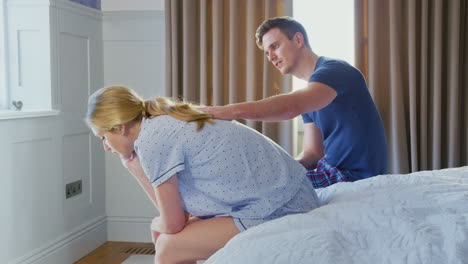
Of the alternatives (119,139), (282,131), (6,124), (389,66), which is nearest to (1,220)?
(6,124)

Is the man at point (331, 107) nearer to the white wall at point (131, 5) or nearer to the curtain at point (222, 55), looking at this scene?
the curtain at point (222, 55)

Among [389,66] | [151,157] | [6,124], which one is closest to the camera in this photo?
[151,157]

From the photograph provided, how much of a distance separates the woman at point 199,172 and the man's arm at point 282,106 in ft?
0.38

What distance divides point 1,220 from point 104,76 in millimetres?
1336

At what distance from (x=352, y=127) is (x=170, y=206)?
94cm

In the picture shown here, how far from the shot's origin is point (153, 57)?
371 cm

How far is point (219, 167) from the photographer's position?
1.60 metres

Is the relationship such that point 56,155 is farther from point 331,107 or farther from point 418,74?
point 418,74

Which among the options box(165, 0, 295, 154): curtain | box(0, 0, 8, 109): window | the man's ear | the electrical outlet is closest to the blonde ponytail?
the man's ear

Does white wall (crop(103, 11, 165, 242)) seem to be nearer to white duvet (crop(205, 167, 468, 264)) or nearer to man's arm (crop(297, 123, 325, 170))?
man's arm (crop(297, 123, 325, 170))

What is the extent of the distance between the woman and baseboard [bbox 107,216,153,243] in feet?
7.03

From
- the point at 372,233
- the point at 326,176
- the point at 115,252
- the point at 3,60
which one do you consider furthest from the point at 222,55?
the point at 372,233

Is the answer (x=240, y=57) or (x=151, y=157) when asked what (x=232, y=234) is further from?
(x=240, y=57)

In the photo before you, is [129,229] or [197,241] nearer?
[197,241]
